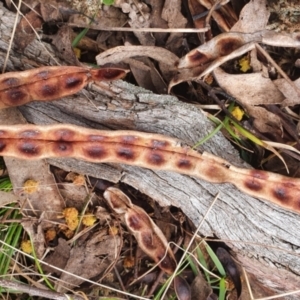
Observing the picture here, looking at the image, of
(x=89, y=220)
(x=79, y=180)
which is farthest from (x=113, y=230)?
(x=79, y=180)

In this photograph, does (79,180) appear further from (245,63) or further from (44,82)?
(245,63)

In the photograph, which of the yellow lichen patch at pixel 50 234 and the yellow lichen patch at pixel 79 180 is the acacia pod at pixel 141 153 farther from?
the yellow lichen patch at pixel 50 234

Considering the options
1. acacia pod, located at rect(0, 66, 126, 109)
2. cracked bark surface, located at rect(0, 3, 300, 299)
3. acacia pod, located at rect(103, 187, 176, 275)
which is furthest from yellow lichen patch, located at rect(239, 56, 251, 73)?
acacia pod, located at rect(103, 187, 176, 275)

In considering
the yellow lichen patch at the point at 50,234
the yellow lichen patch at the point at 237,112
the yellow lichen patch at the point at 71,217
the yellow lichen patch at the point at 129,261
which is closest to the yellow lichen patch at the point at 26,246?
the yellow lichen patch at the point at 50,234

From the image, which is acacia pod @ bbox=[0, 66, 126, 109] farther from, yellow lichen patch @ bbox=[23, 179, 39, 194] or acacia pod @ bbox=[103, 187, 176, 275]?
acacia pod @ bbox=[103, 187, 176, 275]

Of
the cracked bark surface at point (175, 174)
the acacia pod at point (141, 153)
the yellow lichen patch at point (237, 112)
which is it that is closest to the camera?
the acacia pod at point (141, 153)
